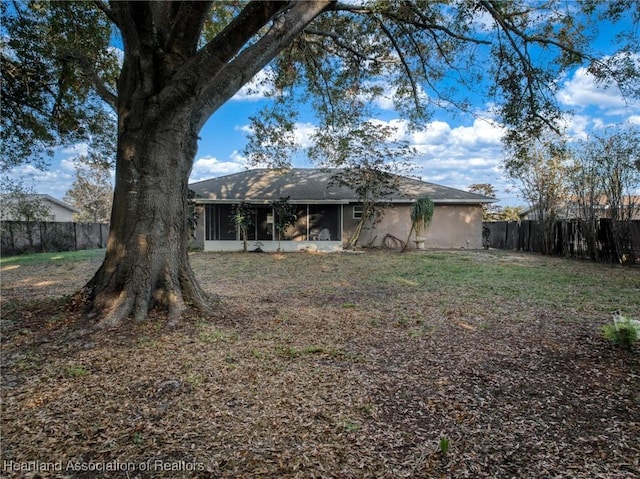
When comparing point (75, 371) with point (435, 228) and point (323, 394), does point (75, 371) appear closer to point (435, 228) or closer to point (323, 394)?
point (323, 394)

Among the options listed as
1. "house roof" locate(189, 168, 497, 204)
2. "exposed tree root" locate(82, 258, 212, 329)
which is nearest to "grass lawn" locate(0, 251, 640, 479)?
"exposed tree root" locate(82, 258, 212, 329)

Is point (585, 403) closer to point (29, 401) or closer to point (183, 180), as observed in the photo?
point (29, 401)

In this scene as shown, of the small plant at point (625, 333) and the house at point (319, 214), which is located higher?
the house at point (319, 214)

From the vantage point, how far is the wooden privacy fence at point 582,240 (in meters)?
11.4

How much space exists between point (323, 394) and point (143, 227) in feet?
9.71

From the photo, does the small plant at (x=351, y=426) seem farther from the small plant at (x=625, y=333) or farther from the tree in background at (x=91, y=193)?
the tree in background at (x=91, y=193)

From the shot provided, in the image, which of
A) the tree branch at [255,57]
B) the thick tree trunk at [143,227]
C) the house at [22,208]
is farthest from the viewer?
the house at [22,208]

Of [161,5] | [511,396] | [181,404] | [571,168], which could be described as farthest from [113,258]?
[571,168]

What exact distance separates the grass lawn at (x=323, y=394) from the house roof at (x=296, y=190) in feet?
39.3

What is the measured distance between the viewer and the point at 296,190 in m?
18.5

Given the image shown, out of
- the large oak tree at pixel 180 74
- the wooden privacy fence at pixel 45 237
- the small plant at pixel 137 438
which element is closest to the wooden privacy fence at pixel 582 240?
the large oak tree at pixel 180 74

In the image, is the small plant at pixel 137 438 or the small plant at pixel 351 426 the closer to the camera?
the small plant at pixel 137 438

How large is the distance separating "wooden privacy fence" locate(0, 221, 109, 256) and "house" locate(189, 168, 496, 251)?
20.3ft

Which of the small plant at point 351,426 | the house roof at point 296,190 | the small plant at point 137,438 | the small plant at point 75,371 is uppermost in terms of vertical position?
the house roof at point 296,190
